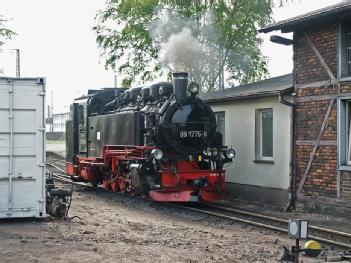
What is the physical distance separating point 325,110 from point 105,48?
16686 millimetres

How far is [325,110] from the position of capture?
12578 mm

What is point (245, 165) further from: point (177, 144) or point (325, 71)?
point (325, 71)

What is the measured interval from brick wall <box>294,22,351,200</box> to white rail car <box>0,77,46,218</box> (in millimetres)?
5911

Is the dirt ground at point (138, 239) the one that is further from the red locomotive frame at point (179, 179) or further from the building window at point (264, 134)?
the building window at point (264, 134)

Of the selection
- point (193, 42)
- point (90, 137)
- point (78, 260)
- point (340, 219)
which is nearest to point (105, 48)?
point (193, 42)

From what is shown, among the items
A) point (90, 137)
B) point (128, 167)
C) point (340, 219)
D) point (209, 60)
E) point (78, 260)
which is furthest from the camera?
point (209, 60)

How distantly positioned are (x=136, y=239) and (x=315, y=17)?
6.12 meters

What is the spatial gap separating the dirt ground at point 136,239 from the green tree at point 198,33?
1245cm

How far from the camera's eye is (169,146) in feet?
46.6

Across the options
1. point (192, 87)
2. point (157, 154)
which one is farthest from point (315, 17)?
point (157, 154)

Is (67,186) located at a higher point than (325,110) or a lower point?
lower

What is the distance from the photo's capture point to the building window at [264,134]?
1540 cm

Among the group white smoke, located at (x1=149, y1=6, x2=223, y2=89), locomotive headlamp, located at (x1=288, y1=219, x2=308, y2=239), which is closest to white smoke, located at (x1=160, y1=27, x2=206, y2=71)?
white smoke, located at (x1=149, y1=6, x2=223, y2=89)

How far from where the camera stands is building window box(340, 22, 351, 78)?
12.2 m
